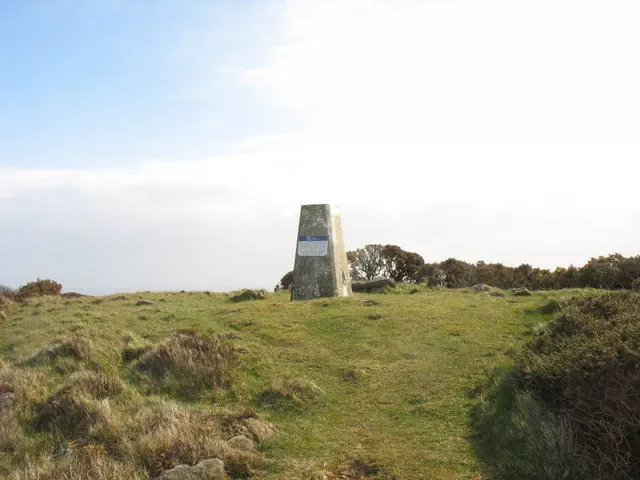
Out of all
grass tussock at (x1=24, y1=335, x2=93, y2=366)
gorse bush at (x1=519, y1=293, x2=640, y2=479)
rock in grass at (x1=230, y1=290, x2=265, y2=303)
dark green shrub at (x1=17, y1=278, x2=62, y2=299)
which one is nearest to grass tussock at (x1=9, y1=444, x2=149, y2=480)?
gorse bush at (x1=519, y1=293, x2=640, y2=479)

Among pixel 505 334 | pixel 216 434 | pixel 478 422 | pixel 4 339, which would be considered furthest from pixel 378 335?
pixel 4 339

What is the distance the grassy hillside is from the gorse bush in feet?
4.09

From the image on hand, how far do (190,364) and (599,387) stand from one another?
7281 mm

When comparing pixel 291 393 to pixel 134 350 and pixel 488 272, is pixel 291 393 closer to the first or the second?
pixel 134 350

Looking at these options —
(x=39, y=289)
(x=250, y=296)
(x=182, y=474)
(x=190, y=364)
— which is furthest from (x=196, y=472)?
(x=39, y=289)

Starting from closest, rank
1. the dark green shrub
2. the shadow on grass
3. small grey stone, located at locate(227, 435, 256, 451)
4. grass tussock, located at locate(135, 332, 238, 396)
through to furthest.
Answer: the shadow on grass → small grey stone, located at locate(227, 435, 256, 451) → grass tussock, located at locate(135, 332, 238, 396) → the dark green shrub

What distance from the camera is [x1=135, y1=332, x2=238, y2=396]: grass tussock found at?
34.6 feet

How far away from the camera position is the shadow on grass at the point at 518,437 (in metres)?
6.13

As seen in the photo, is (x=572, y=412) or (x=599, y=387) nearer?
(x=599, y=387)

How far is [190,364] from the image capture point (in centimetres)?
1089

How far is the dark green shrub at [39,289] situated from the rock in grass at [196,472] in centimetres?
2509

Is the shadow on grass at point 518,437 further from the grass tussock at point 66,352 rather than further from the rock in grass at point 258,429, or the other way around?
the grass tussock at point 66,352

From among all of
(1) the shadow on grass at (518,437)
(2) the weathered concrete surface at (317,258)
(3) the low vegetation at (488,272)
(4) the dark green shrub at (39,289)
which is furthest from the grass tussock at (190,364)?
(4) the dark green shrub at (39,289)

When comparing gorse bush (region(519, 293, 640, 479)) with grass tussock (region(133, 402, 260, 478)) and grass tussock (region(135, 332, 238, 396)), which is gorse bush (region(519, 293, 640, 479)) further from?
grass tussock (region(135, 332, 238, 396))
